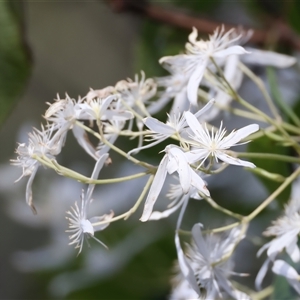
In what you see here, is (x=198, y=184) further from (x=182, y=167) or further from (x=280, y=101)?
(x=280, y=101)

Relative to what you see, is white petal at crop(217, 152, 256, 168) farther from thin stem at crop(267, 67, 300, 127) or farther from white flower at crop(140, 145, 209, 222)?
thin stem at crop(267, 67, 300, 127)

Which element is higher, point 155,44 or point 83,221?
point 155,44

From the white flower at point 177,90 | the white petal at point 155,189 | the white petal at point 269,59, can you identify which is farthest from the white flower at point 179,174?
the white petal at point 269,59

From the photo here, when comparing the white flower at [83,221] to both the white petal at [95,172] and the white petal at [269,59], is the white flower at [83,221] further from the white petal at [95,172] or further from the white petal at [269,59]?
the white petal at [269,59]

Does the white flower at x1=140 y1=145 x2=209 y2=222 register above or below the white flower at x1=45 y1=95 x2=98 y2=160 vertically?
below

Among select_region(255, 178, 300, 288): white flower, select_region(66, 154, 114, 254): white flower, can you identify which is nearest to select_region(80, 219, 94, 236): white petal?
select_region(66, 154, 114, 254): white flower

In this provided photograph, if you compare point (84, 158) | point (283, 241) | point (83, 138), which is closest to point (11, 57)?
point (83, 138)
